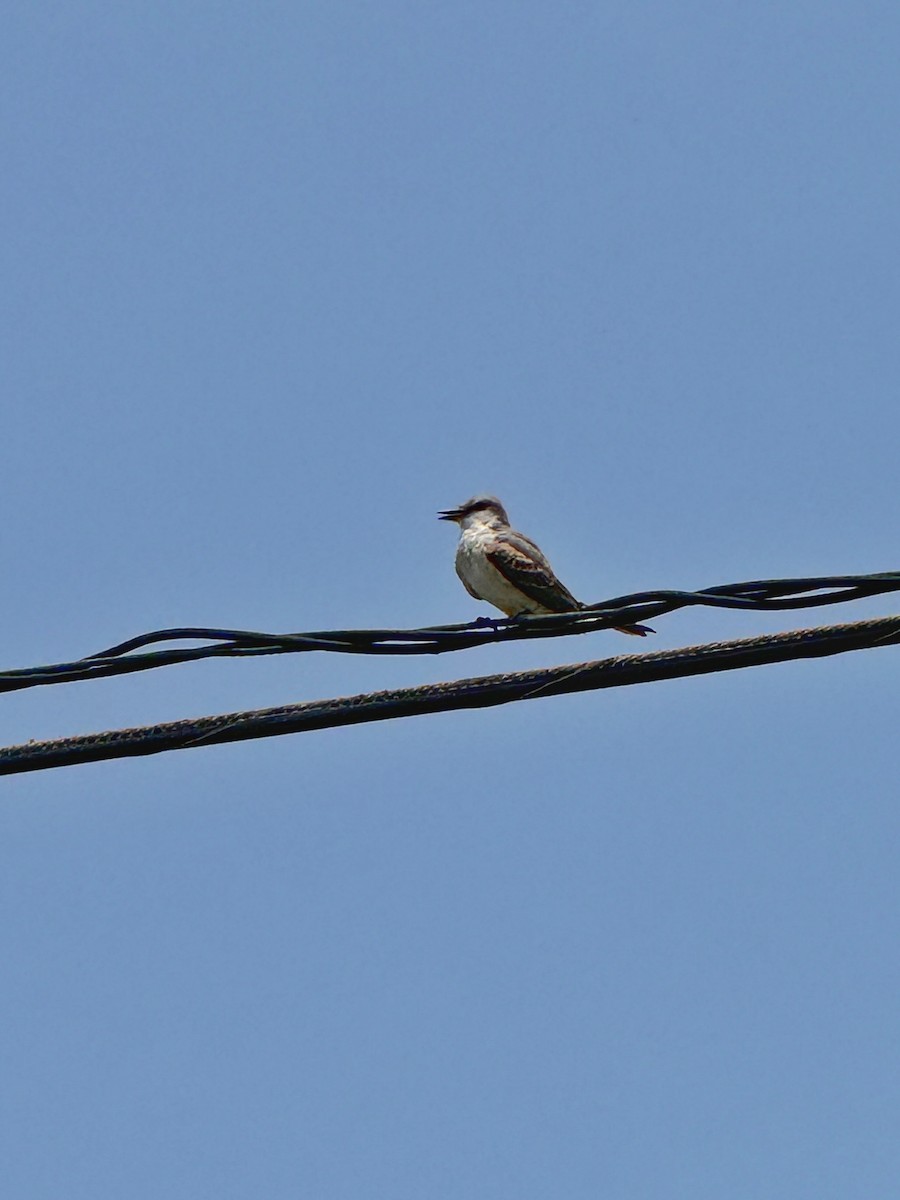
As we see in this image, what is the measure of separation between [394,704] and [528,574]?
19.0 feet

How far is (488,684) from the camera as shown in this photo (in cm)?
653

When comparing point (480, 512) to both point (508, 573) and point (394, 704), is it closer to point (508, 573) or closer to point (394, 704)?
point (508, 573)

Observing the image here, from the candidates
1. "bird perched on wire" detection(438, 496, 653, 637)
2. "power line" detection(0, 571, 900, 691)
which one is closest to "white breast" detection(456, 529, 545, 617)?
"bird perched on wire" detection(438, 496, 653, 637)

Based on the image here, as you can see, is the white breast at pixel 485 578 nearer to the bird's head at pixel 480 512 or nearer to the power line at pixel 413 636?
the bird's head at pixel 480 512

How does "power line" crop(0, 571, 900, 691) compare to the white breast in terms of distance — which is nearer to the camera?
"power line" crop(0, 571, 900, 691)

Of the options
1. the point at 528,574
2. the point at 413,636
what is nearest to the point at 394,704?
the point at 413,636

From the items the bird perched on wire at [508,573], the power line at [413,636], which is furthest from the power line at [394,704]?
the bird perched on wire at [508,573]

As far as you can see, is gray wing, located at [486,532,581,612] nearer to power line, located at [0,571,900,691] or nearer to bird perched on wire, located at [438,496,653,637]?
bird perched on wire, located at [438,496,653,637]

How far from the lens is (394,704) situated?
6.50 meters

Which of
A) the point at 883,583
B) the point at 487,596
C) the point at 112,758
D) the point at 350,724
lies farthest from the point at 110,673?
the point at 487,596

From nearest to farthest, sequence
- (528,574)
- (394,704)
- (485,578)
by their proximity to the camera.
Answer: (394,704), (528,574), (485,578)

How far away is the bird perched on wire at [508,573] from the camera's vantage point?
12.3m

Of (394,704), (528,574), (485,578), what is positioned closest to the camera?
(394,704)

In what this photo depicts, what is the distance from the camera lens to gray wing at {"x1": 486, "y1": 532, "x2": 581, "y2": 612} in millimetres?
12242
